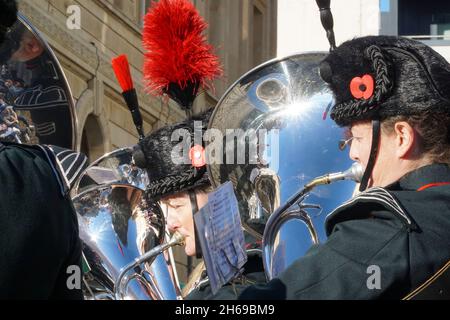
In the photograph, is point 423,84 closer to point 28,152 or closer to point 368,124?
point 368,124

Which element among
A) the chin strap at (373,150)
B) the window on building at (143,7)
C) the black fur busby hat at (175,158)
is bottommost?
the black fur busby hat at (175,158)

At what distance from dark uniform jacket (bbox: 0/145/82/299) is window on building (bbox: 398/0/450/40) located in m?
6.29

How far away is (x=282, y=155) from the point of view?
4375 mm

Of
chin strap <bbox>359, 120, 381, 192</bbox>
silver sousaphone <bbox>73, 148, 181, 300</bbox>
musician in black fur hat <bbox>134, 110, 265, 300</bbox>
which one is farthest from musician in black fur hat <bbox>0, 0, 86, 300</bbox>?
silver sousaphone <bbox>73, 148, 181, 300</bbox>

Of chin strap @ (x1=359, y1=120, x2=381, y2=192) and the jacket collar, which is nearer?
the jacket collar

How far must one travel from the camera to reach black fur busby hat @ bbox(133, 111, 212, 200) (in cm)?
484

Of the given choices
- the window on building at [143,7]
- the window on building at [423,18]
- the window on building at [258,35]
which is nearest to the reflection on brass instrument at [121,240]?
the window on building at [423,18]

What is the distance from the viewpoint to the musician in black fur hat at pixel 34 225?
3.00 m

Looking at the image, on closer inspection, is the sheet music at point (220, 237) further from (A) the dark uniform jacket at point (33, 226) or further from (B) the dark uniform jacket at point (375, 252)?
(A) the dark uniform jacket at point (33, 226)

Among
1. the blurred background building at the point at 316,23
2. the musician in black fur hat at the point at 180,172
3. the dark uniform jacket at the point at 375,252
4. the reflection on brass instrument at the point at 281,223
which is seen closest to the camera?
the dark uniform jacket at the point at 375,252

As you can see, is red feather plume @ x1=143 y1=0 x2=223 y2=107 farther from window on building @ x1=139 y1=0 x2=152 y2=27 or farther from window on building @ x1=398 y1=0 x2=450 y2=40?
window on building @ x1=139 y1=0 x2=152 y2=27

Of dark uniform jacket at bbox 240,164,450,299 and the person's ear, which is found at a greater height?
the person's ear

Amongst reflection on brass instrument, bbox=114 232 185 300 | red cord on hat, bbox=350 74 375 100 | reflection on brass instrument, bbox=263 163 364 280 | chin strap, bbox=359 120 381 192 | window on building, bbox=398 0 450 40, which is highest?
window on building, bbox=398 0 450 40

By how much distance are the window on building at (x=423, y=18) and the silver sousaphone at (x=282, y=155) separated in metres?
4.68
